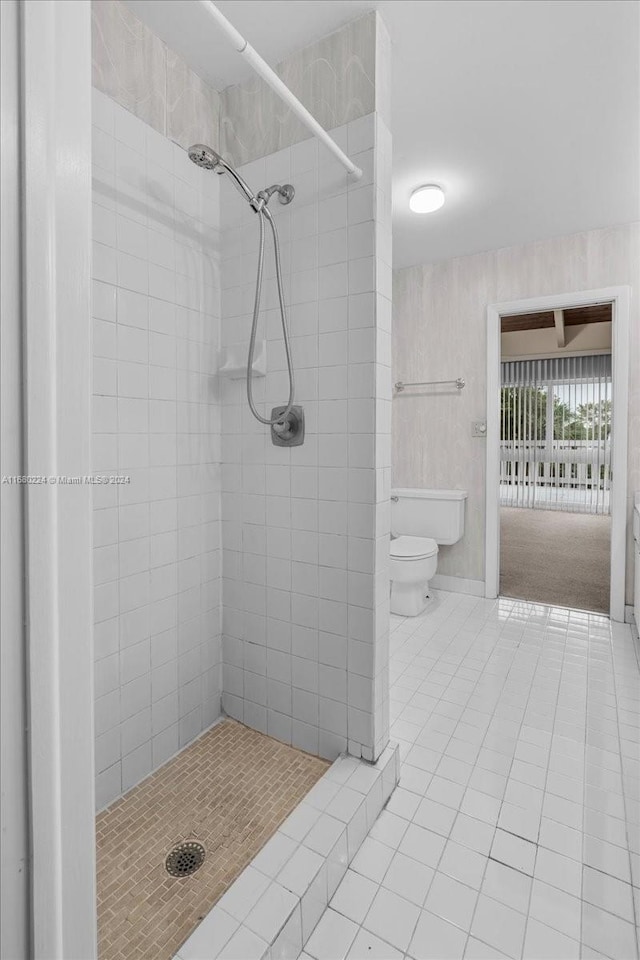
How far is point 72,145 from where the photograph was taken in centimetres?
46

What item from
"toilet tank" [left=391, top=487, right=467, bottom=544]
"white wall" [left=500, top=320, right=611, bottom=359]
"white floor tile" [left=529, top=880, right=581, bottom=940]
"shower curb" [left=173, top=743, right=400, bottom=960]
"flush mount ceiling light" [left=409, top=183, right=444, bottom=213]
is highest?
"white wall" [left=500, top=320, right=611, bottom=359]

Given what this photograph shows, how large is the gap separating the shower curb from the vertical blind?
6.41 meters

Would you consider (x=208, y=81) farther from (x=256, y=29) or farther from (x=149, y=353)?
(x=149, y=353)

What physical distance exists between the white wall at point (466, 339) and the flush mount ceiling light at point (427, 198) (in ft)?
2.93

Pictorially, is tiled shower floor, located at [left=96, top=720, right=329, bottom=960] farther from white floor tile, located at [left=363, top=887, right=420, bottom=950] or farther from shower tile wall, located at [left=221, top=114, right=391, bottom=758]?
white floor tile, located at [left=363, top=887, right=420, bottom=950]

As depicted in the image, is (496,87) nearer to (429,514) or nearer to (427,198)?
(427,198)

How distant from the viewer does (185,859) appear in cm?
124

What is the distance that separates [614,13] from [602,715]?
8.16 ft

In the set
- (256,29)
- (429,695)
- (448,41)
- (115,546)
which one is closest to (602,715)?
(429,695)

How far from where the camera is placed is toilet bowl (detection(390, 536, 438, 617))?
2.86m

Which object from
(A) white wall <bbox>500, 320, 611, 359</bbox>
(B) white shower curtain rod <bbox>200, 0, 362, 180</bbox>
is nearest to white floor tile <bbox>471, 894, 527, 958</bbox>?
(B) white shower curtain rod <bbox>200, 0, 362, 180</bbox>

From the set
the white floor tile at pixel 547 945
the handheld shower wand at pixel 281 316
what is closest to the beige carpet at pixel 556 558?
the white floor tile at pixel 547 945

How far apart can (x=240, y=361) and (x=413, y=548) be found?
1.77 meters

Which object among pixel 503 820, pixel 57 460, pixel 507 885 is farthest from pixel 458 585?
pixel 57 460
